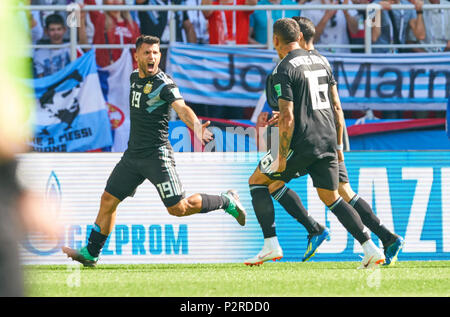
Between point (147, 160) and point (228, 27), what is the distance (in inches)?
173

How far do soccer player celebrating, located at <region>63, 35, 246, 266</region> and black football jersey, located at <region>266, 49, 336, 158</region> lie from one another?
1.09 metres

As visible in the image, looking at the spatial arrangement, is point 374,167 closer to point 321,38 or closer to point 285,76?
point 285,76

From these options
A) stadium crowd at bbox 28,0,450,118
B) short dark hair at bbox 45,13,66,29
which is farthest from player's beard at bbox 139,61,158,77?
short dark hair at bbox 45,13,66,29

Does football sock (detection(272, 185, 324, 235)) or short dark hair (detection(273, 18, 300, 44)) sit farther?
football sock (detection(272, 185, 324, 235))

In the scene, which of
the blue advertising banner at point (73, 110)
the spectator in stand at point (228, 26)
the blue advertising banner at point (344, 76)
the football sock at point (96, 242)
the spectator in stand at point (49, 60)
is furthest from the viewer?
the spectator in stand at point (228, 26)

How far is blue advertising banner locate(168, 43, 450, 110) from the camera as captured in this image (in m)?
12.5

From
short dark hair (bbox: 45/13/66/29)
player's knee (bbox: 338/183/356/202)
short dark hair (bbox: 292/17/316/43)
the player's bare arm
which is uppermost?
short dark hair (bbox: 292/17/316/43)

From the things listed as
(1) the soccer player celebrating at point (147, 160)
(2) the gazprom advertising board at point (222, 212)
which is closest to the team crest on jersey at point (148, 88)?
(1) the soccer player celebrating at point (147, 160)

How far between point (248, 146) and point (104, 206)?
3.20 m

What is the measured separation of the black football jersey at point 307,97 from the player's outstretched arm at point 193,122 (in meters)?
0.75

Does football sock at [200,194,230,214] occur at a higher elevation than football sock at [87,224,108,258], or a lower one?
higher

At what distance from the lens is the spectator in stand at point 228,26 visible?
12.8 m

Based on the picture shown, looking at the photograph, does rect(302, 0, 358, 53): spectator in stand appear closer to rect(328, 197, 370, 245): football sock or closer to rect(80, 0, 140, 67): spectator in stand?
rect(80, 0, 140, 67): spectator in stand

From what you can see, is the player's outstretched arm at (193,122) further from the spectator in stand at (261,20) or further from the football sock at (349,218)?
the spectator in stand at (261,20)
